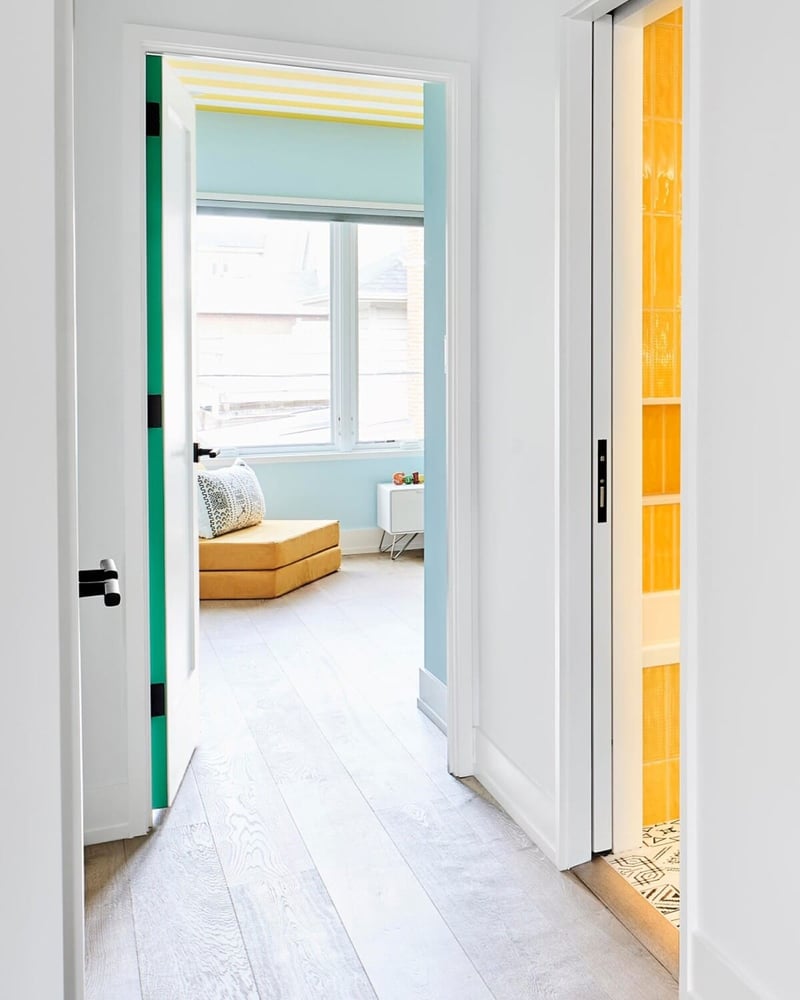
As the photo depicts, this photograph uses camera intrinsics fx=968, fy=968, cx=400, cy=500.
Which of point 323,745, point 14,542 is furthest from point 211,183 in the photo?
point 14,542

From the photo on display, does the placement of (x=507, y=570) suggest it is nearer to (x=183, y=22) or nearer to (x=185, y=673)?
(x=185, y=673)

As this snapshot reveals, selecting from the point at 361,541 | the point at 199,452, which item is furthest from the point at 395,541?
the point at 199,452

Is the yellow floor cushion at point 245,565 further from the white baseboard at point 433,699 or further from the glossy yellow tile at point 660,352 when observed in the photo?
the glossy yellow tile at point 660,352

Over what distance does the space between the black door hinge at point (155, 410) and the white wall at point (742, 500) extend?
1471 millimetres

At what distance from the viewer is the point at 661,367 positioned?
2596 millimetres

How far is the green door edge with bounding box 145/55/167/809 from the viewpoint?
262 centimetres

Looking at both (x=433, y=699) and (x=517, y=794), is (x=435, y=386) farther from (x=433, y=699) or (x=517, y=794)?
(x=517, y=794)

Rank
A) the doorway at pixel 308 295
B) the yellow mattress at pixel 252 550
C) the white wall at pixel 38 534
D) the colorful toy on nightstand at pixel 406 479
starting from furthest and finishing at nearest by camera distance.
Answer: the colorful toy on nightstand at pixel 406 479
the doorway at pixel 308 295
the yellow mattress at pixel 252 550
the white wall at pixel 38 534

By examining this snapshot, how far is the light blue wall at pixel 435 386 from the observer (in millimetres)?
3279

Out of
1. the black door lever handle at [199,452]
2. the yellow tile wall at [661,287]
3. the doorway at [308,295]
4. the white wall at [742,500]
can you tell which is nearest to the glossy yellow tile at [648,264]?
the yellow tile wall at [661,287]

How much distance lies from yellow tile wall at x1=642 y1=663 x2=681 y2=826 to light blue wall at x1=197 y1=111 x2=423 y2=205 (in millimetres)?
4651

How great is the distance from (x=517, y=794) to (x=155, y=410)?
57.4 inches

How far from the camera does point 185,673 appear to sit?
3014 mm

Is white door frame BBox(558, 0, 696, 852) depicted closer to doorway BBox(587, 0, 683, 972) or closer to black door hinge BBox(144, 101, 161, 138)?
doorway BBox(587, 0, 683, 972)
